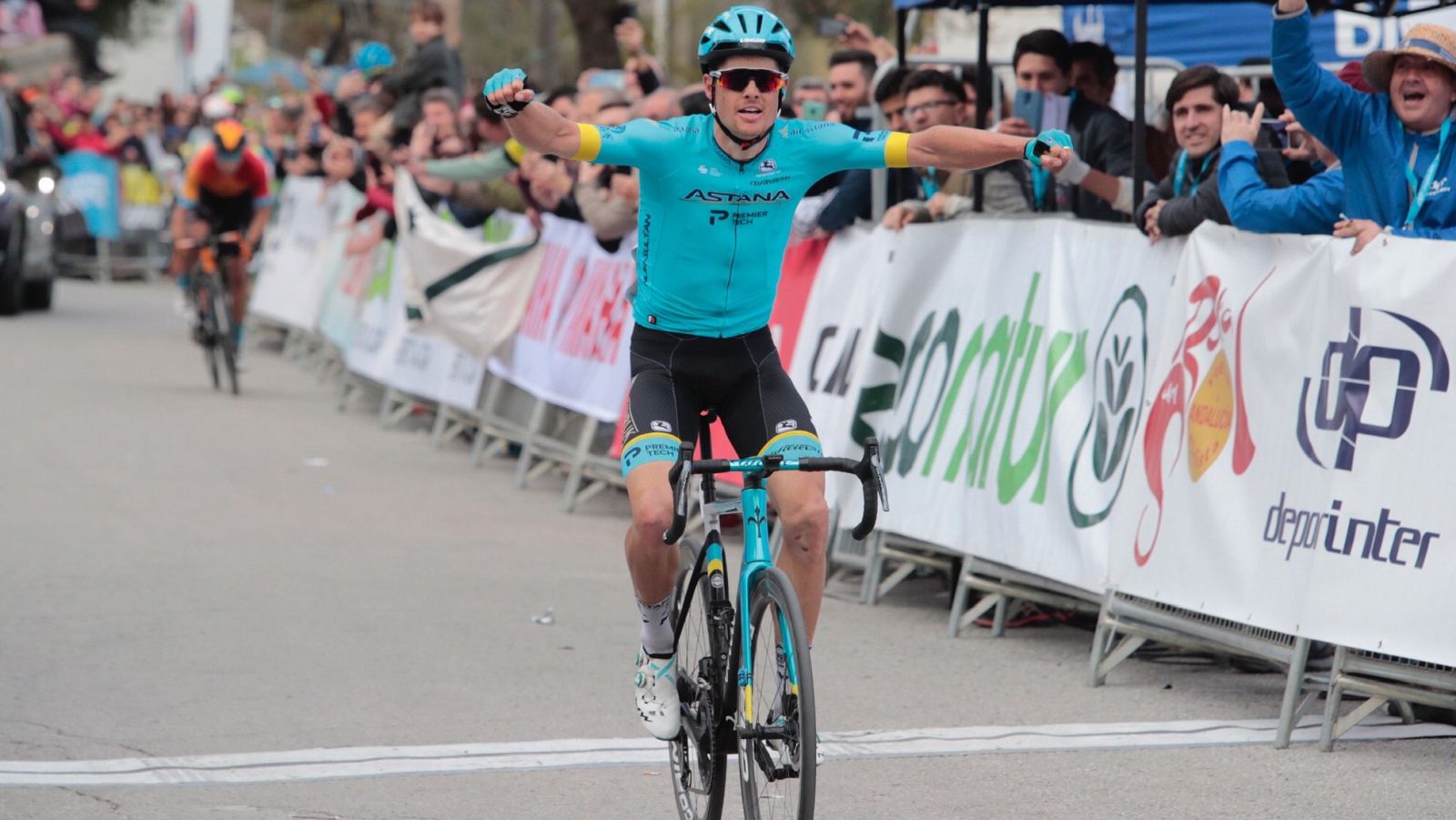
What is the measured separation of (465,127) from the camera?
15.8 meters

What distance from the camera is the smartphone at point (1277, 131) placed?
8586 millimetres

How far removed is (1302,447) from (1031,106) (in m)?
3.85

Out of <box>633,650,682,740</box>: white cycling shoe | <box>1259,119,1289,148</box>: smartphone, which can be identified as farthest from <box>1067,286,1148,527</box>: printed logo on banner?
<box>633,650,682,740</box>: white cycling shoe

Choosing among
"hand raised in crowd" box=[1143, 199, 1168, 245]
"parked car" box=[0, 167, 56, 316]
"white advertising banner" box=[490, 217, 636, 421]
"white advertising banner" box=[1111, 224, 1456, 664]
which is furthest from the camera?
"parked car" box=[0, 167, 56, 316]

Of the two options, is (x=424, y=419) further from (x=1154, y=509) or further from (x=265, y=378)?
(x=1154, y=509)


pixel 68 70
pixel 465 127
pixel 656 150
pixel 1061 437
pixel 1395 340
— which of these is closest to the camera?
pixel 656 150

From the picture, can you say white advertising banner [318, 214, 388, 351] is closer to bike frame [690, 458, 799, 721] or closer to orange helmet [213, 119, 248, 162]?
orange helmet [213, 119, 248, 162]

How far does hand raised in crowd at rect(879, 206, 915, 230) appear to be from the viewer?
936 cm

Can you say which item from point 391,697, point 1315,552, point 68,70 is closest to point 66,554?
point 391,697

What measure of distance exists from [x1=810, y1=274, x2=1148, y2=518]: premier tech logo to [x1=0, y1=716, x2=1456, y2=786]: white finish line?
49.7 inches

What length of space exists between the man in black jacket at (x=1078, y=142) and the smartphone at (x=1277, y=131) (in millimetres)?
661

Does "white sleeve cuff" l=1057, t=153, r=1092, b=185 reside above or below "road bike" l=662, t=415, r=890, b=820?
above

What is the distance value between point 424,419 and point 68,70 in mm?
25358

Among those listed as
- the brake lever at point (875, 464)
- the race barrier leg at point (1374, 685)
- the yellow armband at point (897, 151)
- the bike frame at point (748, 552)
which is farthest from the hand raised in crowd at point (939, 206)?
the brake lever at point (875, 464)
